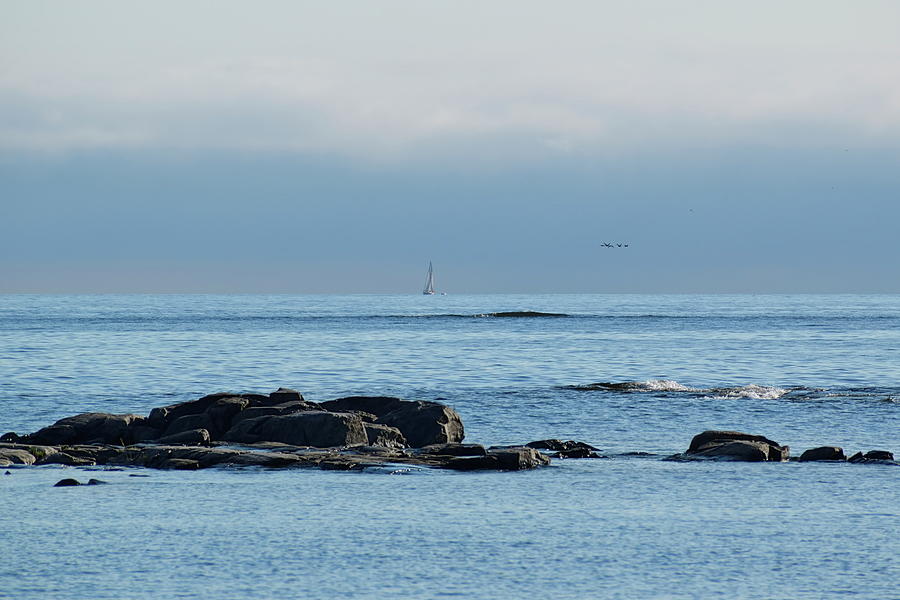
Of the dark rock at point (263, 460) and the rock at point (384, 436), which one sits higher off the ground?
the rock at point (384, 436)

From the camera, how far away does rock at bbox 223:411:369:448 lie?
121 feet

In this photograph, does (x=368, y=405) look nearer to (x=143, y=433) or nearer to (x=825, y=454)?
(x=143, y=433)

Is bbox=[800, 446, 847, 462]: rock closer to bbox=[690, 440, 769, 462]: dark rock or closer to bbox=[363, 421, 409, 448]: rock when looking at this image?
bbox=[690, 440, 769, 462]: dark rock

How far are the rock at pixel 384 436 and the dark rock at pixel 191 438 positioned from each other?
5178 millimetres

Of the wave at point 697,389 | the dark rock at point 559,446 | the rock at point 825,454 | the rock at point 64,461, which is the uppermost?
the wave at point 697,389

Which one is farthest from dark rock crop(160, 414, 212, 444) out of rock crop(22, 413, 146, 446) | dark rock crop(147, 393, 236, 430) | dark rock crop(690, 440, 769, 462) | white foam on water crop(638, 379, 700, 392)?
white foam on water crop(638, 379, 700, 392)

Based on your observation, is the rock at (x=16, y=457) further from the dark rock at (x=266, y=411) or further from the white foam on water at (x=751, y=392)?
the white foam on water at (x=751, y=392)

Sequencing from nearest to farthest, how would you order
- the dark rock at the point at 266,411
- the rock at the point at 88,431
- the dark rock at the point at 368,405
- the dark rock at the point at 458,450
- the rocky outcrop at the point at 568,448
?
1. the dark rock at the point at 458,450
2. the rocky outcrop at the point at 568,448
3. the rock at the point at 88,431
4. the dark rock at the point at 266,411
5. the dark rock at the point at 368,405

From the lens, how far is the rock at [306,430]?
36.9 meters

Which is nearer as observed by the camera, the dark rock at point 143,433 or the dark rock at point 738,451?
the dark rock at point 738,451

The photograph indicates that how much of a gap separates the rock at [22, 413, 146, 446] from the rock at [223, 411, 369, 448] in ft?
12.0

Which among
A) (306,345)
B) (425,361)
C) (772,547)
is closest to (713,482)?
(772,547)

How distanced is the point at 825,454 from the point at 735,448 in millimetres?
2650

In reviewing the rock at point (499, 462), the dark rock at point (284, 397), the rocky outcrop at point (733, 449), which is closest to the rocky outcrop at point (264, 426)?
the dark rock at point (284, 397)
